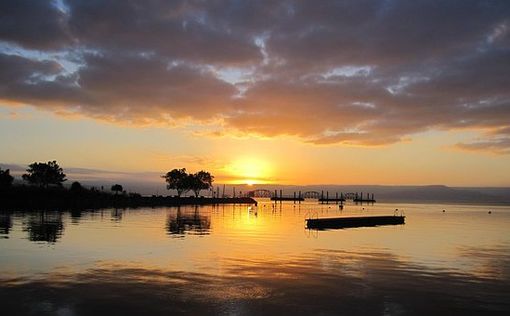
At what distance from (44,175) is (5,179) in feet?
84.7

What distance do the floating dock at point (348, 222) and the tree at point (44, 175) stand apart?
102 metres

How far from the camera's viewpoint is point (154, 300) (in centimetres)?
2045

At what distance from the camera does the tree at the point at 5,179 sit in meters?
116

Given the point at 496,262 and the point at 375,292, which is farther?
the point at 496,262

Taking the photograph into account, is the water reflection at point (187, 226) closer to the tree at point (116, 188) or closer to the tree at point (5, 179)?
the tree at point (5, 179)

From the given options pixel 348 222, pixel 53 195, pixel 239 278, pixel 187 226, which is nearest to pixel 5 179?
pixel 53 195

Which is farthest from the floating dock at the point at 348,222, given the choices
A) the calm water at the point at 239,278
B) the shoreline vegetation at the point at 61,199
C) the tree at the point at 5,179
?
the tree at the point at 5,179

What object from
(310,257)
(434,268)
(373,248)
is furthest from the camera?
(373,248)

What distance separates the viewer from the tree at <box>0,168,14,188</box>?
116 m

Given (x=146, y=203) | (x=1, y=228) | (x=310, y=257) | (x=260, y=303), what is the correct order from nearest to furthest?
1. (x=260, y=303)
2. (x=310, y=257)
3. (x=1, y=228)
4. (x=146, y=203)

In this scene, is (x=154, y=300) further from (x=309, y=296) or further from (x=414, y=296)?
(x=414, y=296)

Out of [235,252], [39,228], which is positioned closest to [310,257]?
[235,252]

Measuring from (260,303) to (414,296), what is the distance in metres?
8.09

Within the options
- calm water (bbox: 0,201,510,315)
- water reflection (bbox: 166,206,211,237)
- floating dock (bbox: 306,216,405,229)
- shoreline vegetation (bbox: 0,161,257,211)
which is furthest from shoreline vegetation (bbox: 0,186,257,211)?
calm water (bbox: 0,201,510,315)
